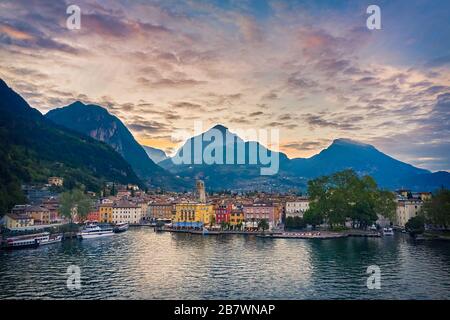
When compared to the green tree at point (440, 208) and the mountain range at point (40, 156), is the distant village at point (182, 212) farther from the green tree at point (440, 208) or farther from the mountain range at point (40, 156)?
the green tree at point (440, 208)

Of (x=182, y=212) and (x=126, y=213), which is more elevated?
(x=182, y=212)

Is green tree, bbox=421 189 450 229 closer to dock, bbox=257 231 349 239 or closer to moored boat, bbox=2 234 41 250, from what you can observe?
dock, bbox=257 231 349 239

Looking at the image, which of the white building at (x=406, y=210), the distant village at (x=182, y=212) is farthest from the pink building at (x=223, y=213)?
the white building at (x=406, y=210)

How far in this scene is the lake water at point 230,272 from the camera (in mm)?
10547

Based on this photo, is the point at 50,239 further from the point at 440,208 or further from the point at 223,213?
the point at 440,208

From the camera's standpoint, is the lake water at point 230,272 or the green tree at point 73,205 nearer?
the lake water at point 230,272

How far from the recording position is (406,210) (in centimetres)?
3294

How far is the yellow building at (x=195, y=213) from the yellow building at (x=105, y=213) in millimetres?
7384

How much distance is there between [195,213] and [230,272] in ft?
77.4

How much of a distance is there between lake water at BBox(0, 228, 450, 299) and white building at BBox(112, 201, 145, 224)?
20259 mm

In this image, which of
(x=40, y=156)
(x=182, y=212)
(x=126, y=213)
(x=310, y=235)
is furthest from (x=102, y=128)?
(x=310, y=235)

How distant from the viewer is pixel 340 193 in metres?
29.3

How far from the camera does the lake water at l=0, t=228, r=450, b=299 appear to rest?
10.5 metres
